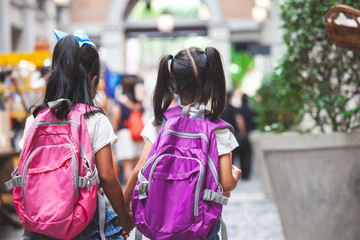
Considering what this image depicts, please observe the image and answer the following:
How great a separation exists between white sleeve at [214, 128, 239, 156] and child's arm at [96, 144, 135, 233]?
0.50 meters

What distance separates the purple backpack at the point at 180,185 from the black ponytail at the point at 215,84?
0.11 meters

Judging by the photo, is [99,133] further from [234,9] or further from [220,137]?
[234,9]

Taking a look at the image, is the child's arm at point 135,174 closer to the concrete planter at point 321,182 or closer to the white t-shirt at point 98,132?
the white t-shirt at point 98,132

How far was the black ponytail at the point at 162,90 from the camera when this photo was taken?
2.78 m

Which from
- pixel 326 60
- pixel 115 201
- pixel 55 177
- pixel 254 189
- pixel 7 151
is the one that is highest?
pixel 326 60

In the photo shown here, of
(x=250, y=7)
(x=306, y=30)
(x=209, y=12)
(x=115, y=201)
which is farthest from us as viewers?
(x=250, y=7)

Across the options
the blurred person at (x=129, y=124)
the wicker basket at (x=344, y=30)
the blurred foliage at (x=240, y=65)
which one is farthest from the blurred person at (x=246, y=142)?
the blurred foliage at (x=240, y=65)

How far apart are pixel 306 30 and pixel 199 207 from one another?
308cm

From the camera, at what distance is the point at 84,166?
2500mm

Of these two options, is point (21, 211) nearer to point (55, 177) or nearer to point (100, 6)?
point (55, 177)

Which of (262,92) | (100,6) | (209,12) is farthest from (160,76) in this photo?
(100,6)

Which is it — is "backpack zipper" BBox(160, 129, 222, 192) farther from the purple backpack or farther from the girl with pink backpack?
the girl with pink backpack

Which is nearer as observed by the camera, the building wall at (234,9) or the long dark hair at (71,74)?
the long dark hair at (71,74)

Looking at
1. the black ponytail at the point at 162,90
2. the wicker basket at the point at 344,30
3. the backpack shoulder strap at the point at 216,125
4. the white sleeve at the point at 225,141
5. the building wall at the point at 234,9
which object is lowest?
the white sleeve at the point at 225,141
